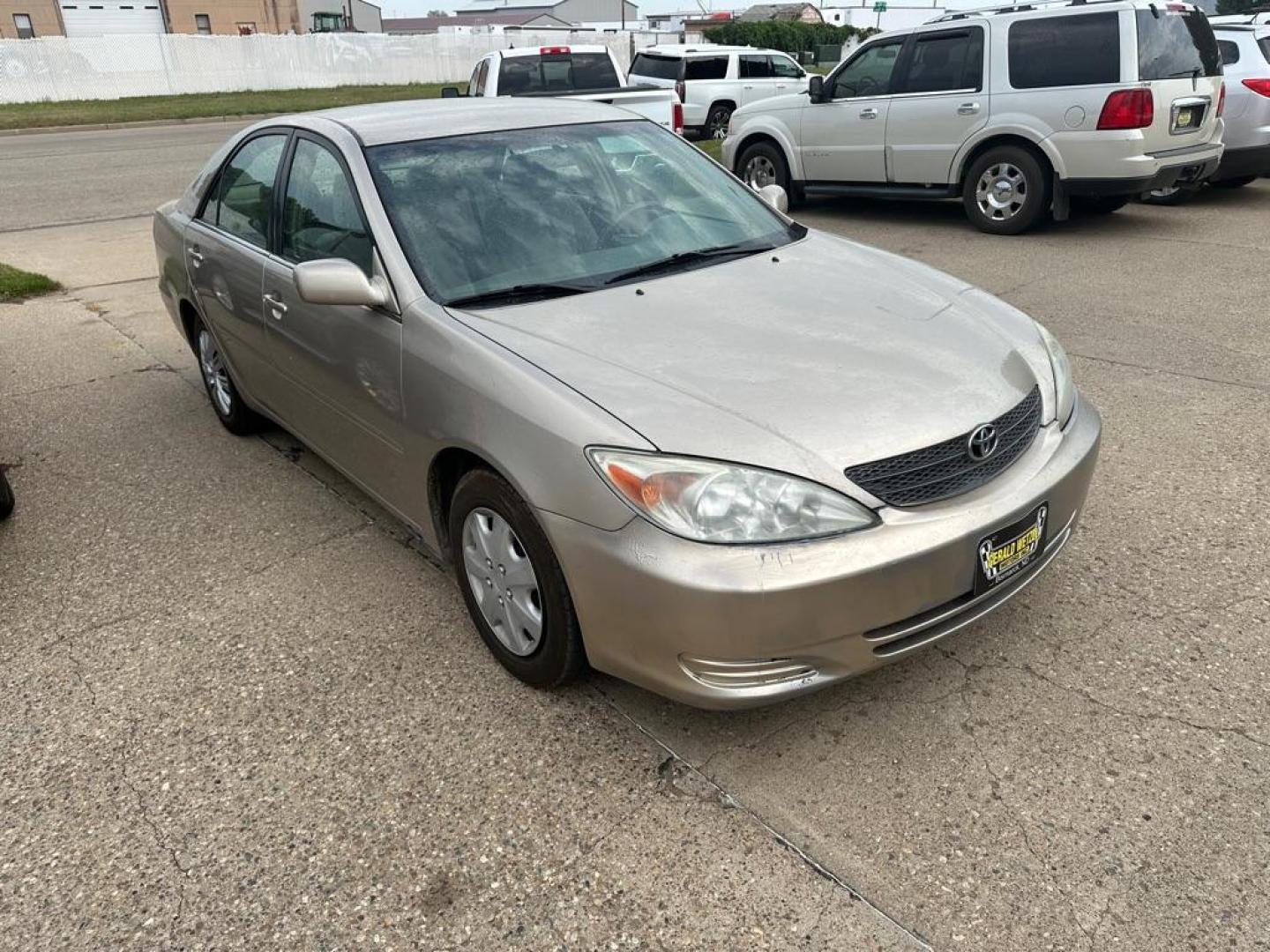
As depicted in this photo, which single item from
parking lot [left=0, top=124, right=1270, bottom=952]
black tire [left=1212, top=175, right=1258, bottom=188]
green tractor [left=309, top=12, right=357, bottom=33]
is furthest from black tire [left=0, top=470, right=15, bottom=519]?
green tractor [left=309, top=12, right=357, bottom=33]

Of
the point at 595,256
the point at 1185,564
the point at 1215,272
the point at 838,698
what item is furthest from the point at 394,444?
the point at 1215,272

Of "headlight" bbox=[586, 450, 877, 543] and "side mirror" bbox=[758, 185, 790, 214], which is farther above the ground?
"side mirror" bbox=[758, 185, 790, 214]

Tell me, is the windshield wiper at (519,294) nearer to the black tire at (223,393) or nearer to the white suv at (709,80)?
the black tire at (223,393)

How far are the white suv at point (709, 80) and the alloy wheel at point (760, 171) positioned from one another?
738cm

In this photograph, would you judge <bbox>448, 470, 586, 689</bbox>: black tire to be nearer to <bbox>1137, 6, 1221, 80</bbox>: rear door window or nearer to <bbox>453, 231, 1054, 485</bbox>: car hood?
<bbox>453, 231, 1054, 485</bbox>: car hood

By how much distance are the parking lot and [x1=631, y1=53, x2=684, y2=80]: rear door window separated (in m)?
15.2

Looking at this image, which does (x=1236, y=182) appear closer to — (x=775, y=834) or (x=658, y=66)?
(x=658, y=66)

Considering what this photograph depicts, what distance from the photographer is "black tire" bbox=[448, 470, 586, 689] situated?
2570 mm

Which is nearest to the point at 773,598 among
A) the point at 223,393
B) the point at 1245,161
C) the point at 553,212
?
the point at 553,212

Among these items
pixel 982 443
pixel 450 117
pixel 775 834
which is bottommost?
pixel 775 834

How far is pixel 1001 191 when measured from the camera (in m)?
8.69

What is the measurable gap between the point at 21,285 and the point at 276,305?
5.57 m

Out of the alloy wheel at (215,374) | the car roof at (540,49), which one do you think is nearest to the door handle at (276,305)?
the alloy wheel at (215,374)

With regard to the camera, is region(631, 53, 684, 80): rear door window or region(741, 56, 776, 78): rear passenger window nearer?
region(631, 53, 684, 80): rear door window
